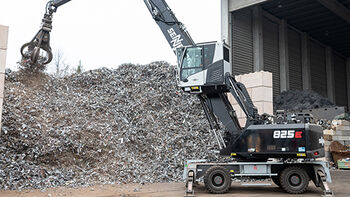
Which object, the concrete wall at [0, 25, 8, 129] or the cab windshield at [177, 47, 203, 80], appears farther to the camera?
the cab windshield at [177, 47, 203, 80]

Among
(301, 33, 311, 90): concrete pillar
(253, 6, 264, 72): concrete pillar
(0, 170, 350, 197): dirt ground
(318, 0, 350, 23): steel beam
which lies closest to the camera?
(0, 170, 350, 197): dirt ground

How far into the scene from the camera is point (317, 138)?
26.3 feet

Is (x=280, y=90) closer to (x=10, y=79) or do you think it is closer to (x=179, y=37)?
(x=179, y=37)

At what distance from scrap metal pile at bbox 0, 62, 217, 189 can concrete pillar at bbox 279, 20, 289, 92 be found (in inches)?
496

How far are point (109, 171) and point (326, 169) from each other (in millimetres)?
5720

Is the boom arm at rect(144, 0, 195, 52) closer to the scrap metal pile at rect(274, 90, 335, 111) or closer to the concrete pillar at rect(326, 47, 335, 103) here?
the scrap metal pile at rect(274, 90, 335, 111)

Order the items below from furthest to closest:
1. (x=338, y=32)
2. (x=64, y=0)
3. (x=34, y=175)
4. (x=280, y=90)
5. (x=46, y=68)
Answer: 1. (x=338, y=32)
2. (x=280, y=90)
3. (x=46, y=68)
4. (x=64, y=0)
5. (x=34, y=175)

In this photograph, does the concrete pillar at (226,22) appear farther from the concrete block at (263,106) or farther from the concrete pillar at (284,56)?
the concrete block at (263,106)

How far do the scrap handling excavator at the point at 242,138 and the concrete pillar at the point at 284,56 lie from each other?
1742 cm

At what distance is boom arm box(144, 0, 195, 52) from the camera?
10.2 meters

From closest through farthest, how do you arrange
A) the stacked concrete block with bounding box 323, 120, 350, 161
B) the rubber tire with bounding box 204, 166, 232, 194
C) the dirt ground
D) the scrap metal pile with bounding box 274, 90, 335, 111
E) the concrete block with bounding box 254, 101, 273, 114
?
the dirt ground
the rubber tire with bounding box 204, 166, 232, 194
the concrete block with bounding box 254, 101, 273, 114
the stacked concrete block with bounding box 323, 120, 350, 161
the scrap metal pile with bounding box 274, 90, 335, 111

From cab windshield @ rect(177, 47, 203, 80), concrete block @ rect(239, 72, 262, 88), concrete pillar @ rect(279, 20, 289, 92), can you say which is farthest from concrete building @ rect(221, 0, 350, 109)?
cab windshield @ rect(177, 47, 203, 80)

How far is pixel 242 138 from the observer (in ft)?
27.1

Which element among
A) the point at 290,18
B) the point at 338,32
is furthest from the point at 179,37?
the point at 338,32
